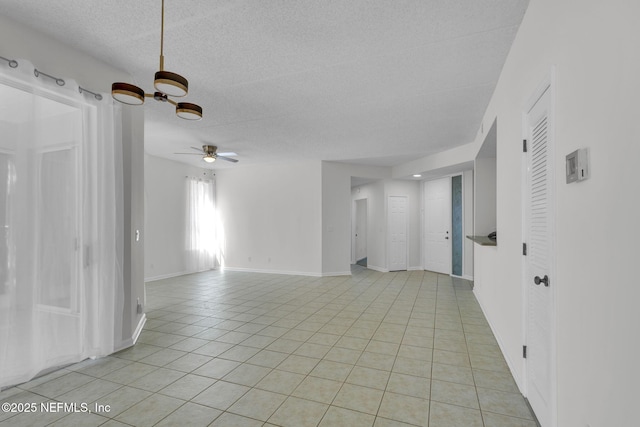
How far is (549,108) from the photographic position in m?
1.61

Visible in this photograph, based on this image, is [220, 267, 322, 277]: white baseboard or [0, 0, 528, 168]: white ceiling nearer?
[0, 0, 528, 168]: white ceiling

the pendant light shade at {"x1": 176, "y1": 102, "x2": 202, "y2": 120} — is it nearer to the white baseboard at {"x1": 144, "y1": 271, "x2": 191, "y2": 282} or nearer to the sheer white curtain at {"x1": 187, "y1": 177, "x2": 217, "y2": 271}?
the white baseboard at {"x1": 144, "y1": 271, "x2": 191, "y2": 282}

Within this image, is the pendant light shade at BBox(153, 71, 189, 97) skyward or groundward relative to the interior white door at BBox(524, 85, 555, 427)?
skyward

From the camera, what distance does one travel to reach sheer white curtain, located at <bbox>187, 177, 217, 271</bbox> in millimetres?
7480

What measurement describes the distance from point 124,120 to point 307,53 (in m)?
2.00

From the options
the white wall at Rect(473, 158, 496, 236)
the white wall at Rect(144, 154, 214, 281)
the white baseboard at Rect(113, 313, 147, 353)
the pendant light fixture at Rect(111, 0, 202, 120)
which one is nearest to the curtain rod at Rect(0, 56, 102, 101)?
the pendant light fixture at Rect(111, 0, 202, 120)

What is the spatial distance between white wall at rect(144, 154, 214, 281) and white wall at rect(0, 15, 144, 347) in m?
3.38

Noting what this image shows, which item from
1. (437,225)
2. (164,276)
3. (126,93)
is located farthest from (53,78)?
(437,225)

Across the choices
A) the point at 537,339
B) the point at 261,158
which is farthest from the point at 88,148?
the point at 261,158

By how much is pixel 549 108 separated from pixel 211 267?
8.09 metres

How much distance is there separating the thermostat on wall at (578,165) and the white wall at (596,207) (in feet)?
0.11

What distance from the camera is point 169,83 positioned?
1.79 meters

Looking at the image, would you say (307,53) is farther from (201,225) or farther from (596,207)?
(201,225)

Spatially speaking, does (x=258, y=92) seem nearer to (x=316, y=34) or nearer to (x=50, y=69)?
(x=316, y=34)
